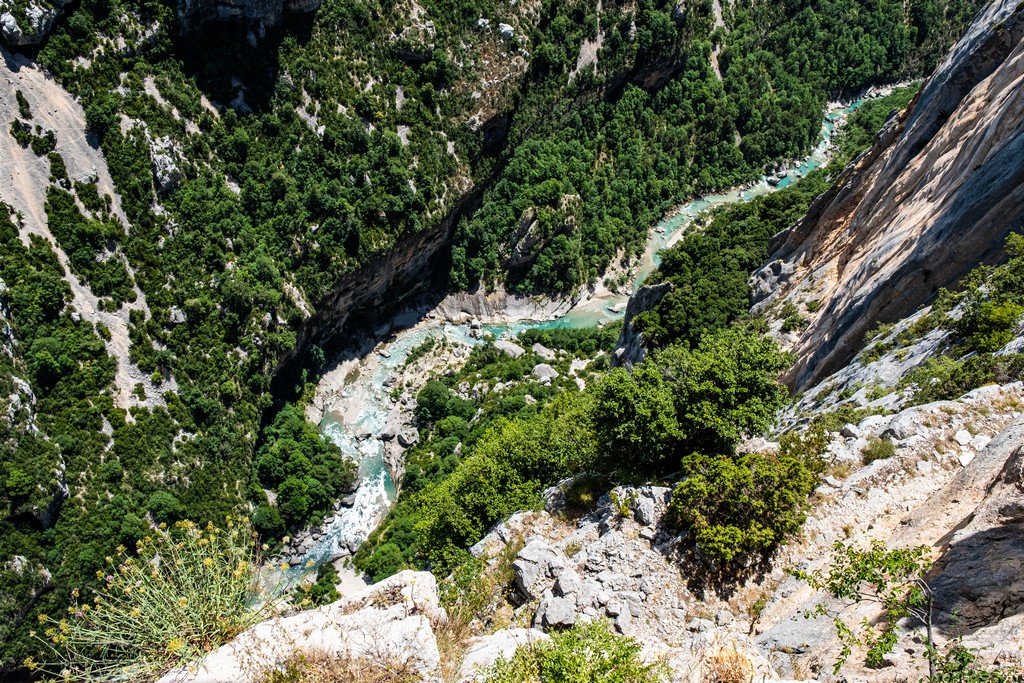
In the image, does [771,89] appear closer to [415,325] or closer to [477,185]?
[477,185]

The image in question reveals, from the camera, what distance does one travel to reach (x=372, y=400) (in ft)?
249

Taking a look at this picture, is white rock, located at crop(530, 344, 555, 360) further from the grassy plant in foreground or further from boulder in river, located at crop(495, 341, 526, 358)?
the grassy plant in foreground

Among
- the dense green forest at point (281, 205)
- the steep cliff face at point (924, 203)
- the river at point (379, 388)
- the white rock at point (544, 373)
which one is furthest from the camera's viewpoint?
the white rock at point (544, 373)

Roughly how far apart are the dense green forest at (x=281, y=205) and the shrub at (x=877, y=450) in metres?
7.63

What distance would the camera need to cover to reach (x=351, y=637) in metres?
15.6

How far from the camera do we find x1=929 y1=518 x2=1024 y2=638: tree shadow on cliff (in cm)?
1479

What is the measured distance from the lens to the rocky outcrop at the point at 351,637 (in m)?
13.9

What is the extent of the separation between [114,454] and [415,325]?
3891 centimetres

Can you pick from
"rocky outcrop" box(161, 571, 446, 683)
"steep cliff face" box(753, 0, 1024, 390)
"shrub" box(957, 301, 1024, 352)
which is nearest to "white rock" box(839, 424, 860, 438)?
"shrub" box(957, 301, 1024, 352)

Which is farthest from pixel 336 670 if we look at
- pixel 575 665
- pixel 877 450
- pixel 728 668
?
pixel 877 450

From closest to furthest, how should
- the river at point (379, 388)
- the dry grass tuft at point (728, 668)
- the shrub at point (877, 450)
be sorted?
the dry grass tuft at point (728, 668) → the shrub at point (877, 450) → the river at point (379, 388)

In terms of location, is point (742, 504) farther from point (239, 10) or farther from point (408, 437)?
point (239, 10)

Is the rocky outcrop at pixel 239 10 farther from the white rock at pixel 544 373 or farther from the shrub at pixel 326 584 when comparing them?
the shrub at pixel 326 584

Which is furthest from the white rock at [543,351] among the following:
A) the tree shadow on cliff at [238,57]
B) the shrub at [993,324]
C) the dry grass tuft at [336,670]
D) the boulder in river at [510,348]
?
the dry grass tuft at [336,670]
